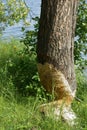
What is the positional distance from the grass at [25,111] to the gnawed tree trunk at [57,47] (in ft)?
0.83

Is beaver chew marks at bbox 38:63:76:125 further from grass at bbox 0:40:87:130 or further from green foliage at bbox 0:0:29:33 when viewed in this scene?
green foliage at bbox 0:0:29:33

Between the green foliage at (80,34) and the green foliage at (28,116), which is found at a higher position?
the green foliage at (80,34)

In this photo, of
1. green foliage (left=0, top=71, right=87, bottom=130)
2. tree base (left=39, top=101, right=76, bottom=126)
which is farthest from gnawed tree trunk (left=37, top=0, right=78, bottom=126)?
green foliage (left=0, top=71, right=87, bottom=130)

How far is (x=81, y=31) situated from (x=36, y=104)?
144 cm

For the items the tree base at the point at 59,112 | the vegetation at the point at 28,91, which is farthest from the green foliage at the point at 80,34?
the tree base at the point at 59,112

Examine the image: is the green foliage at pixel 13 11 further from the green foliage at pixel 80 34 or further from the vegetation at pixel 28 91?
the green foliage at pixel 80 34

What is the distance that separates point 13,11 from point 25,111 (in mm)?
2743

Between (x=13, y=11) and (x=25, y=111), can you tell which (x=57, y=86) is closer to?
(x=25, y=111)

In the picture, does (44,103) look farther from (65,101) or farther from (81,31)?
(81,31)

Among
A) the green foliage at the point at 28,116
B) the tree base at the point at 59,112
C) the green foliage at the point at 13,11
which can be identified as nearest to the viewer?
the green foliage at the point at 28,116

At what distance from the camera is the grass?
4.15 m

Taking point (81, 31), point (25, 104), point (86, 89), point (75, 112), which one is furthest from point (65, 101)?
point (81, 31)

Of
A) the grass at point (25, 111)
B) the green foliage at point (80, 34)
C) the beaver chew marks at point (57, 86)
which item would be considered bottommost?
the grass at point (25, 111)

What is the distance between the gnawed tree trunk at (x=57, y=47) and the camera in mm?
4672
